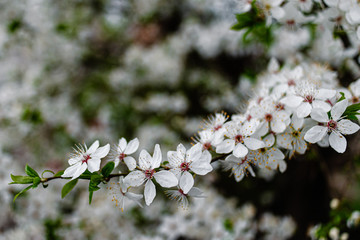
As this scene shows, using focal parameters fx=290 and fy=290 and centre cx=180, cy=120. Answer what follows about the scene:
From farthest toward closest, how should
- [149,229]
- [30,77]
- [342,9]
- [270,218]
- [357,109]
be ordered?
[30,77], [149,229], [270,218], [342,9], [357,109]

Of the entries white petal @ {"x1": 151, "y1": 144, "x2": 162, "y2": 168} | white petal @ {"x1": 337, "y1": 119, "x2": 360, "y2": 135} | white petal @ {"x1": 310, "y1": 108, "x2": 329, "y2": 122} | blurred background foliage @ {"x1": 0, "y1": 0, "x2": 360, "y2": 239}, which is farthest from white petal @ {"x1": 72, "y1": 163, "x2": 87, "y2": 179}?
blurred background foliage @ {"x1": 0, "y1": 0, "x2": 360, "y2": 239}

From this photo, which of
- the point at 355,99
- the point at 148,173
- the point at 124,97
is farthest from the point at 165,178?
the point at 124,97

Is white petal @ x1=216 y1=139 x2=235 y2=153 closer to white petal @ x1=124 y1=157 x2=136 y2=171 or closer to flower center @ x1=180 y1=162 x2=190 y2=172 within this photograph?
flower center @ x1=180 y1=162 x2=190 y2=172

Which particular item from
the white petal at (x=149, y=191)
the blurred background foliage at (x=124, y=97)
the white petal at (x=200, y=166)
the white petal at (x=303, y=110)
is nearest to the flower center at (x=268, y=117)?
the white petal at (x=303, y=110)

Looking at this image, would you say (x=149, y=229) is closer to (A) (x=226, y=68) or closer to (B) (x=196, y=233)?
(B) (x=196, y=233)

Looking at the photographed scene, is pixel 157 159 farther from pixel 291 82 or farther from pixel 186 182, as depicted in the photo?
pixel 291 82

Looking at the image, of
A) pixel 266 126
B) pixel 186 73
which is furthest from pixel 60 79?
pixel 266 126

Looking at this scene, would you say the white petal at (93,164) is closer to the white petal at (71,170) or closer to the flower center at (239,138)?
the white petal at (71,170)
